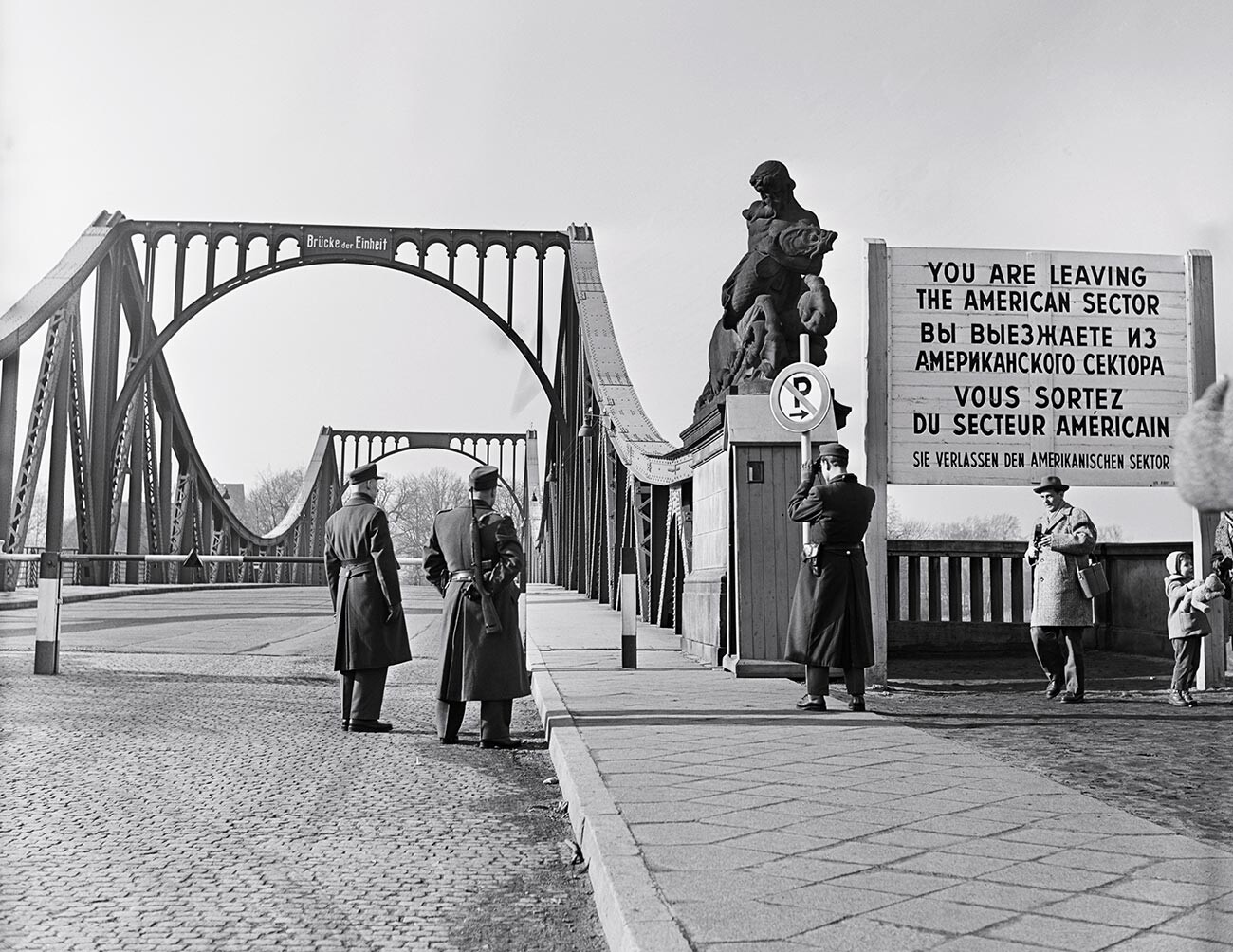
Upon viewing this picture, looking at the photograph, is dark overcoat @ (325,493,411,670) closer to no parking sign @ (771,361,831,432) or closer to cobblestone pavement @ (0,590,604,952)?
cobblestone pavement @ (0,590,604,952)

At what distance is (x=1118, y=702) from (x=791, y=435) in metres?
2.47

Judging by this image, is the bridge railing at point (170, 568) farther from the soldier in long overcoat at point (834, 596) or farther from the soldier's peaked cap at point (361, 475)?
the soldier in long overcoat at point (834, 596)

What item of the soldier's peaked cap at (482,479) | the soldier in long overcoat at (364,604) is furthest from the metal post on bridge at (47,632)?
the soldier's peaked cap at (482,479)

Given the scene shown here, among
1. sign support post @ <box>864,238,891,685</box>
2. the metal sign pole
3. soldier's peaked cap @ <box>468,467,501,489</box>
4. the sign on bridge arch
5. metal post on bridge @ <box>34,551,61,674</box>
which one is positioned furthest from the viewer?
the sign on bridge arch

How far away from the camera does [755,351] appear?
8.18 meters

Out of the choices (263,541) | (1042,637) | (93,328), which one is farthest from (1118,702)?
(263,541)

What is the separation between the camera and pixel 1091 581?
689 cm

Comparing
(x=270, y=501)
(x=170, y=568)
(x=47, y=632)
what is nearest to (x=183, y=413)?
(x=170, y=568)

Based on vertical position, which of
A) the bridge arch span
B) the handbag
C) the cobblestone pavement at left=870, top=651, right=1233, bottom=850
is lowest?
the cobblestone pavement at left=870, top=651, right=1233, bottom=850

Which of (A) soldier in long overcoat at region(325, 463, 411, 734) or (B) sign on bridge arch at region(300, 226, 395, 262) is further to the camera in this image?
(B) sign on bridge arch at region(300, 226, 395, 262)

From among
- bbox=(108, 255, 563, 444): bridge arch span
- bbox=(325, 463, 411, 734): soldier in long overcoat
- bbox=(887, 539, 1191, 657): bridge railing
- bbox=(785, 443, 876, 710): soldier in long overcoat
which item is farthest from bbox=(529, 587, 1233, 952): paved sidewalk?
bbox=(108, 255, 563, 444): bridge arch span

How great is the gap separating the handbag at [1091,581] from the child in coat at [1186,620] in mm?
372

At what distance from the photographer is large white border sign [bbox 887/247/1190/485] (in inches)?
278

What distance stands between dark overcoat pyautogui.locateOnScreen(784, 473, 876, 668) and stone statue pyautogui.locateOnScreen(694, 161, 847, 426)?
5.94ft
